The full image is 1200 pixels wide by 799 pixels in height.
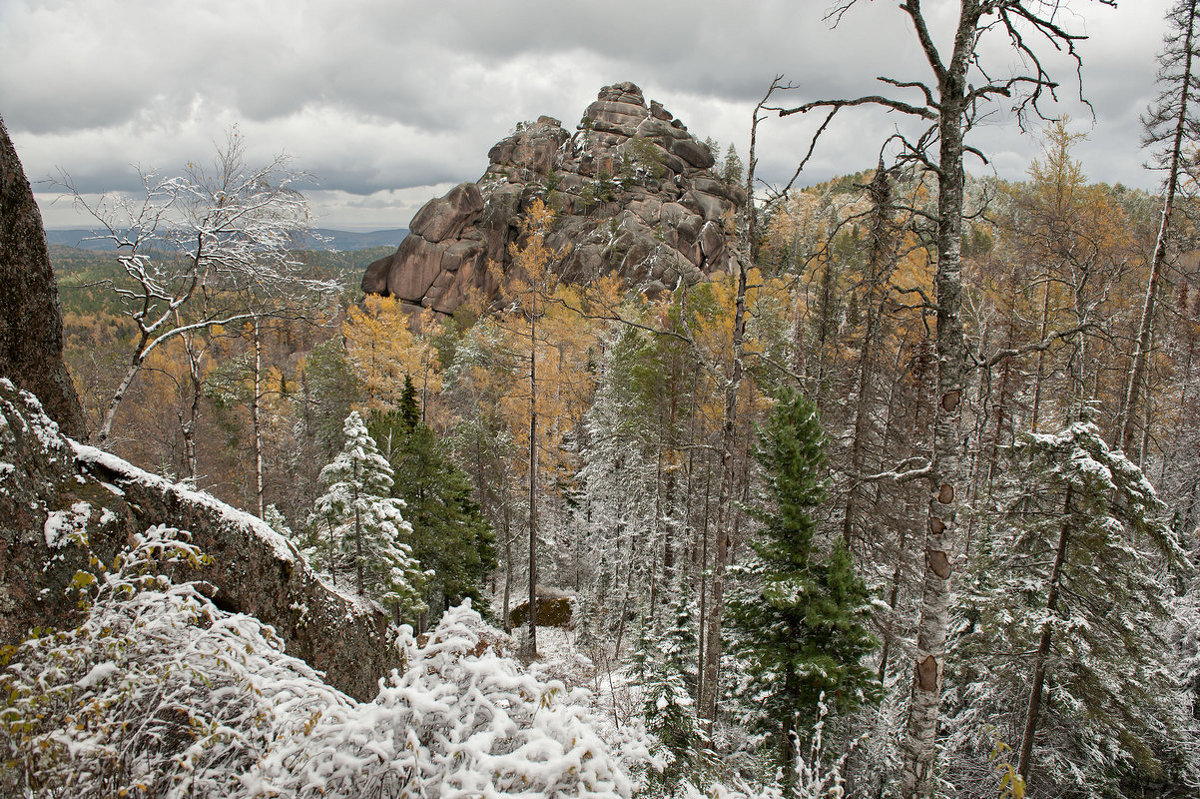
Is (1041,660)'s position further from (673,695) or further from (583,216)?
(583,216)

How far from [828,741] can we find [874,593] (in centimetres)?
276

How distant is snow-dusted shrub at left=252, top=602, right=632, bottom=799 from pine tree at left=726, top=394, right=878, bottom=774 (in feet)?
25.3

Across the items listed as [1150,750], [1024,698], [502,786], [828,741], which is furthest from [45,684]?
[1150,750]

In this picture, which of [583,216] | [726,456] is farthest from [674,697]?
[583,216]

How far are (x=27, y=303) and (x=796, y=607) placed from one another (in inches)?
425

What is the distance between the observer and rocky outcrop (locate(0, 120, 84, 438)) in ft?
14.1

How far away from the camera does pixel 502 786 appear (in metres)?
2.43

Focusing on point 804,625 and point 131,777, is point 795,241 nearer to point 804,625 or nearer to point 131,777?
point 804,625

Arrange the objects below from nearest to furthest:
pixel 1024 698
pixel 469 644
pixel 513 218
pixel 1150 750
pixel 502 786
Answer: pixel 502 786 → pixel 469 644 → pixel 1150 750 → pixel 1024 698 → pixel 513 218

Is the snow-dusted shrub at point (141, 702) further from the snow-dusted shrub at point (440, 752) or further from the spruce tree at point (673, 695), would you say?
the spruce tree at point (673, 695)

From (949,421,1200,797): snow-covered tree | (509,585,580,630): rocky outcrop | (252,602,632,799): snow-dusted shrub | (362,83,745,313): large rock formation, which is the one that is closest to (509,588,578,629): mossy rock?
(509,585,580,630): rocky outcrop

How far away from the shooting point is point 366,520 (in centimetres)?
1284

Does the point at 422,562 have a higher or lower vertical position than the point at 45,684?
lower

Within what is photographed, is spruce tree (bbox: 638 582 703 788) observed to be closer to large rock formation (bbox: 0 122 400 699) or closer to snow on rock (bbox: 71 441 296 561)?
large rock formation (bbox: 0 122 400 699)
